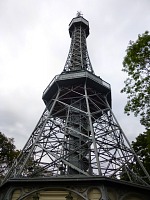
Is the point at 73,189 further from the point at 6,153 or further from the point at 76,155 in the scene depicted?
the point at 6,153

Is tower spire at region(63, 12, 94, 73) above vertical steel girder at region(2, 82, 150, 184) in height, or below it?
above

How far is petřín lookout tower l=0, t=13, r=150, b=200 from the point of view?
11820 millimetres

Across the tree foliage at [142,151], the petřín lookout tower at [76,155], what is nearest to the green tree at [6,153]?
the petřín lookout tower at [76,155]

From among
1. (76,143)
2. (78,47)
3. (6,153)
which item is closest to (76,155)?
(76,143)

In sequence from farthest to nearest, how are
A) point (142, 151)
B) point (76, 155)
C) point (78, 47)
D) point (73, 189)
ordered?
point (78, 47)
point (142, 151)
point (76, 155)
point (73, 189)

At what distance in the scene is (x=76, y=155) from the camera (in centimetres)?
1562

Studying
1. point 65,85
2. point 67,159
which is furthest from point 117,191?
point 65,85

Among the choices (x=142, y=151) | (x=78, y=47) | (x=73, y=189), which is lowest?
(x=73, y=189)

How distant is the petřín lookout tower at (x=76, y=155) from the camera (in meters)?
11.8

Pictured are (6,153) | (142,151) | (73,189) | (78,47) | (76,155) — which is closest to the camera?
(73,189)

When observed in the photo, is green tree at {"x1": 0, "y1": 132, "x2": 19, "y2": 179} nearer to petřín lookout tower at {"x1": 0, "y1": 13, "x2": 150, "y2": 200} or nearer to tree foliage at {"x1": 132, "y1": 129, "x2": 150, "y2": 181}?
petřín lookout tower at {"x1": 0, "y1": 13, "x2": 150, "y2": 200}

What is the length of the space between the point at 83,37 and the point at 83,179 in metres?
25.6

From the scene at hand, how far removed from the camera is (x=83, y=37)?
1329 inches

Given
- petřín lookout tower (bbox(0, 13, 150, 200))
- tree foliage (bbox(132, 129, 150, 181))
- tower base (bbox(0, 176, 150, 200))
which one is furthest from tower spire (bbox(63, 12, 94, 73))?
tower base (bbox(0, 176, 150, 200))
